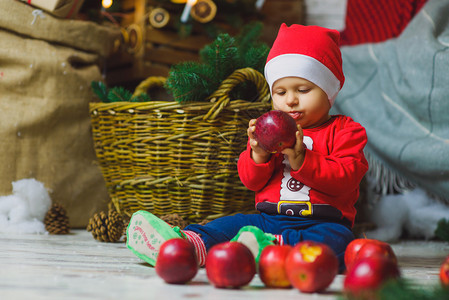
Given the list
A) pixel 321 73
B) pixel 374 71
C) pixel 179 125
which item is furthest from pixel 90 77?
pixel 374 71

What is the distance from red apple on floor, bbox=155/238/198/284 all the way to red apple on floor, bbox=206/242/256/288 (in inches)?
1.5

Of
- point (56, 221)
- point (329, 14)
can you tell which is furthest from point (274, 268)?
point (329, 14)

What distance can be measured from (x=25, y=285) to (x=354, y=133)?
745 millimetres

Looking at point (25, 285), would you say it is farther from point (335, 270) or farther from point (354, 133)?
→ point (354, 133)

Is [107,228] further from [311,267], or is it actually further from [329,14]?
[329,14]

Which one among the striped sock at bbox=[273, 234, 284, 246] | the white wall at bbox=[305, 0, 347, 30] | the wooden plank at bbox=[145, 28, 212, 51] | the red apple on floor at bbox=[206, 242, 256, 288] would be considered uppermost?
the white wall at bbox=[305, 0, 347, 30]

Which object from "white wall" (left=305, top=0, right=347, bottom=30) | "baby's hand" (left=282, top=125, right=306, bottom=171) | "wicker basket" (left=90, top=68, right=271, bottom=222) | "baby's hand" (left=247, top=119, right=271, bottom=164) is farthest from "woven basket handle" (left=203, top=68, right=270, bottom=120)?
"white wall" (left=305, top=0, right=347, bottom=30)

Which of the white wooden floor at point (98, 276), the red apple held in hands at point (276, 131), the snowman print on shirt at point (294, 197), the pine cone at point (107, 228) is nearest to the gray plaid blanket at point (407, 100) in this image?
the white wooden floor at point (98, 276)

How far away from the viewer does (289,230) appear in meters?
1.07

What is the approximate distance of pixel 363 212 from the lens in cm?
183

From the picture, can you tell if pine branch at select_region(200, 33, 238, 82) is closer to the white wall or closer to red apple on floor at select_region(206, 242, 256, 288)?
red apple on floor at select_region(206, 242, 256, 288)

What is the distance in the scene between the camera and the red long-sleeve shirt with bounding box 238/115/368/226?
1.06 metres

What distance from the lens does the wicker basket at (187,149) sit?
1.40 metres

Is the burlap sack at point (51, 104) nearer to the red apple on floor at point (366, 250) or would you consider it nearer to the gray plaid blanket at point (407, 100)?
the gray plaid blanket at point (407, 100)
